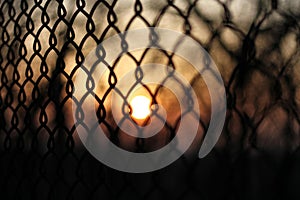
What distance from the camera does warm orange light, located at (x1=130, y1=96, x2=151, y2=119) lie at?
42.8 inches

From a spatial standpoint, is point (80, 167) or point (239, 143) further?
point (80, 167)

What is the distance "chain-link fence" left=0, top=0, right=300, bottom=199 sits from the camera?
0.98m

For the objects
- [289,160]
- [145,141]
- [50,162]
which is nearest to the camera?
[289,160]

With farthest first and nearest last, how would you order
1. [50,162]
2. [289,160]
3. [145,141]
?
[50,162], [145,141], [289,160]

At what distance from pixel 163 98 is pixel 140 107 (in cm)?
7

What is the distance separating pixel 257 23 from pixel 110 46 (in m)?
0.34

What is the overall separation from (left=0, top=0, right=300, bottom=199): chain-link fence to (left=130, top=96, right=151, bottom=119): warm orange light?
2 cm

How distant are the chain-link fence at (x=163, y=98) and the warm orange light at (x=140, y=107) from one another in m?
0.02

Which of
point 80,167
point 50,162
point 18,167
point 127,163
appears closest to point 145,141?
point 127,163

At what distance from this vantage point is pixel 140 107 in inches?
43.6

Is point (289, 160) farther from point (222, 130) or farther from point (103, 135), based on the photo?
point (103, 135)

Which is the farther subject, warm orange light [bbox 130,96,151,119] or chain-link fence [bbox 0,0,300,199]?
warm orange light [bbox 130,96,151,119]

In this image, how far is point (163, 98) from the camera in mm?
1072

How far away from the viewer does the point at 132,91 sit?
1104mm
